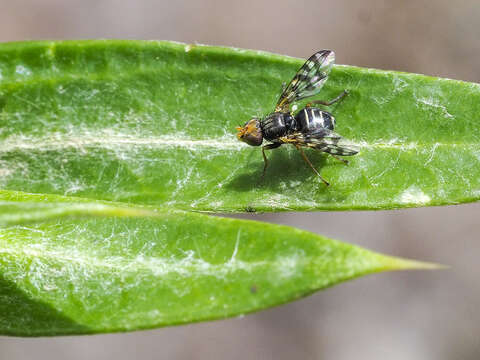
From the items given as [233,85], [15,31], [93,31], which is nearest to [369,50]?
[93,31]

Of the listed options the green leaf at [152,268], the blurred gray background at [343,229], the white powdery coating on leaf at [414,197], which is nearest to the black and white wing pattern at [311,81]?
the white powdery coating on leaf at [414,197]

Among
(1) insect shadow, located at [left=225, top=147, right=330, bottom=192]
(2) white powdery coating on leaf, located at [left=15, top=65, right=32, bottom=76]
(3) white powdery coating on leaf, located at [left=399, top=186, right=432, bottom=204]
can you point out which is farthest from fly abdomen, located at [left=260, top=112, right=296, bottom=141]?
(2) white powdery coating on leaf, located at [left=15, top=65, right=32, bottom=76]

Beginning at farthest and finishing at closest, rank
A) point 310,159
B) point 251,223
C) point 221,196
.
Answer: point 310,159 → point 221,196 → point 251,223

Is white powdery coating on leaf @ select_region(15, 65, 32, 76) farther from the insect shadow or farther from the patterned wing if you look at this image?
the patterned wing

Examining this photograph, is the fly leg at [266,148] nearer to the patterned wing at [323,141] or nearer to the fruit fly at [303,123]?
the fruit fly at [303,123]

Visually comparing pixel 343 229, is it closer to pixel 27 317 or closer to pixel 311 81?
pixel 311 81

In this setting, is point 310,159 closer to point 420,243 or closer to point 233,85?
point 233,85

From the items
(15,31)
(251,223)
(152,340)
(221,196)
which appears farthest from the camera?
(15,31)
